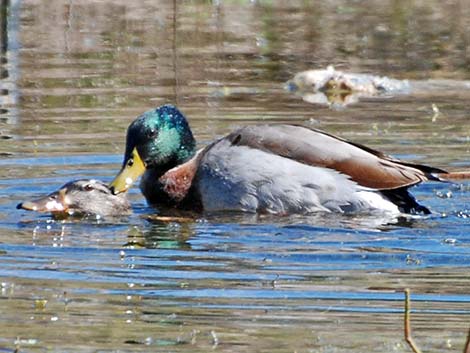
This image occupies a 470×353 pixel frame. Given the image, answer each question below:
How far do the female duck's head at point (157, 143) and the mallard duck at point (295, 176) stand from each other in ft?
0.39

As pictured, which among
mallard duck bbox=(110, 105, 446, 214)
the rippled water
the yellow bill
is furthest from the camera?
the yellow bill

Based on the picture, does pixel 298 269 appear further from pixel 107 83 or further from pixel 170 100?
pixel 107 83

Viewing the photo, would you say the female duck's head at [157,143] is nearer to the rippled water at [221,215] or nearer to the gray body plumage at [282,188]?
the rippled water at [221,215]

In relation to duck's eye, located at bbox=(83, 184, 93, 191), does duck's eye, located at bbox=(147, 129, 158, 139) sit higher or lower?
higher

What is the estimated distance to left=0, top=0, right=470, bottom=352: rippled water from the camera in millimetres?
6953

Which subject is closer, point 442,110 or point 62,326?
point 62,326

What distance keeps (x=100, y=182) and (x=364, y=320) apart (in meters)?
3.76

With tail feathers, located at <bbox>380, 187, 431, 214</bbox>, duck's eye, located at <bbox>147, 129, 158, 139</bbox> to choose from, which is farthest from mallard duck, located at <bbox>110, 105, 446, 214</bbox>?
duck's eye, located at <bbox>147, 129, 158, 139</bbox>

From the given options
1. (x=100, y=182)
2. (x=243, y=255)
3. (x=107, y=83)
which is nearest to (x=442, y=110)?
(x=107, y=83)

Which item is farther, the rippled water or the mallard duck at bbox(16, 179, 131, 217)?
the mallard duck at bbox(16, 179, 131, 217)

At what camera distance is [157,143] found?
A: 10.8 metres

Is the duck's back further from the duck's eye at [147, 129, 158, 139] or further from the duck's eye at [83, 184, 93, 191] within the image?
the duck's eye at [83, 184, 93, 191]

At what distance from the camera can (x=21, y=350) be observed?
6406 millimetres


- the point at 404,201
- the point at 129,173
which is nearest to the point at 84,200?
the point at 129,173
